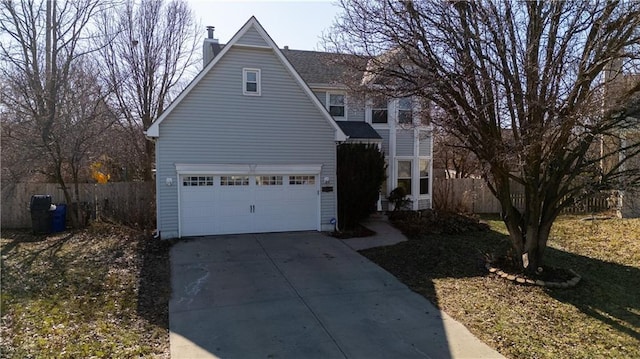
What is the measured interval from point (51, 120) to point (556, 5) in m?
14.8

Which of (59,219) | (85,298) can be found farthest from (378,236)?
(59,219)

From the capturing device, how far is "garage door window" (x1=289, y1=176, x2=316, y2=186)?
45.6 feet

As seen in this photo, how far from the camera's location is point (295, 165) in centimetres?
1372

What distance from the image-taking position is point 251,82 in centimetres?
1332

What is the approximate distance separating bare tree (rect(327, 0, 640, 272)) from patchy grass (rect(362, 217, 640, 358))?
1.37 metres

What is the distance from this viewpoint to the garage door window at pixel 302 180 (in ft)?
45.6

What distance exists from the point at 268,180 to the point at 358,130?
4.84m

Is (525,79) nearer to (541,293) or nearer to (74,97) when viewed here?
(541,293)

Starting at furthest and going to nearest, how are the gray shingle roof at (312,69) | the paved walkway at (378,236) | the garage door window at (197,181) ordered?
1. the gray shingle roof at (312,69)
2. the garage door window at (197,181)
3. the paved walkway at (378,236)

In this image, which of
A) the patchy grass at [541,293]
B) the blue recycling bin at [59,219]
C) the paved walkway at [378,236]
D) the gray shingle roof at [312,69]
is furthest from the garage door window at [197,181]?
the gray shingle roof at [312,69]

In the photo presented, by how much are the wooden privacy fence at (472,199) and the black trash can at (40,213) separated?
15.0 metres

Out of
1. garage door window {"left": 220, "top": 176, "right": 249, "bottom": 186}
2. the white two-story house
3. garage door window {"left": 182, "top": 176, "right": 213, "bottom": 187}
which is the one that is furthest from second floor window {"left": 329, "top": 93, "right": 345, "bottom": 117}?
garage door window {"left": 182, "top": 176, "right": 213, "bottom": 187}

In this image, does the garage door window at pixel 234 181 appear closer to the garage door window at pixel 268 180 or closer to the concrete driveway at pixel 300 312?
the garage door window at pixel 268 180

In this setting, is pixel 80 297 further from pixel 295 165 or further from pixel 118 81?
pixel 118 81
